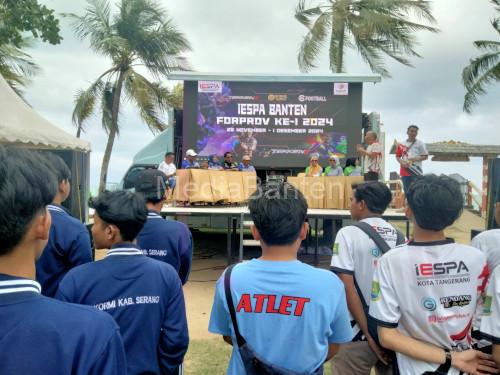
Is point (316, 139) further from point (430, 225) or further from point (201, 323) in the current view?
point (430, 225)

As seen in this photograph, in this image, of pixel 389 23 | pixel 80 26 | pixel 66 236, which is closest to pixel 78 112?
pixel 80 26

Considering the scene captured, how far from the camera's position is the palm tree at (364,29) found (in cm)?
1767

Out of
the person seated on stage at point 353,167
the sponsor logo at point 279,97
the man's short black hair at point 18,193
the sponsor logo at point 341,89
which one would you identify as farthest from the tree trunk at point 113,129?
the man's short black hair at point 18,193

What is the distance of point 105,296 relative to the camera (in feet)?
6.20

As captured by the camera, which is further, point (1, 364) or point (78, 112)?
point (78, 112)

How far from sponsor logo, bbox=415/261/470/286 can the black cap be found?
1988mm

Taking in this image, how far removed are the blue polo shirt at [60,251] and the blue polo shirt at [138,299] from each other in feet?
1.94

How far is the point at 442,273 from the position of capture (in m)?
1.77

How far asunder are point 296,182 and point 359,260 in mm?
6728

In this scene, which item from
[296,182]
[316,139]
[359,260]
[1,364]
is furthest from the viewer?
[316,139]

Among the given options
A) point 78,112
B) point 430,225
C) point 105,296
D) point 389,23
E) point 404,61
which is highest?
point 389,23

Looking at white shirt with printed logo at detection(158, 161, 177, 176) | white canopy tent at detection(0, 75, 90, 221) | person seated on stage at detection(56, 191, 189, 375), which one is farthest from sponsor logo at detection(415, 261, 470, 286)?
white shirt with printed logo at detection(158, 161, 177, 176)

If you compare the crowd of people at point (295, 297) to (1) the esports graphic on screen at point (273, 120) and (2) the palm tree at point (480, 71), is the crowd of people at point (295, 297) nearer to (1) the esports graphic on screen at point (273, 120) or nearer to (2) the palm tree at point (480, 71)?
(1) the esports graphic on screen at point (273, 120)

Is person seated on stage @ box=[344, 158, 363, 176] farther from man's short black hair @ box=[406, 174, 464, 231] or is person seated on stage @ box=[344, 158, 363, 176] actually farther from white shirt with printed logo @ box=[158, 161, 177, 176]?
man's short black hair @ box=[406, 174, 464, 231]
